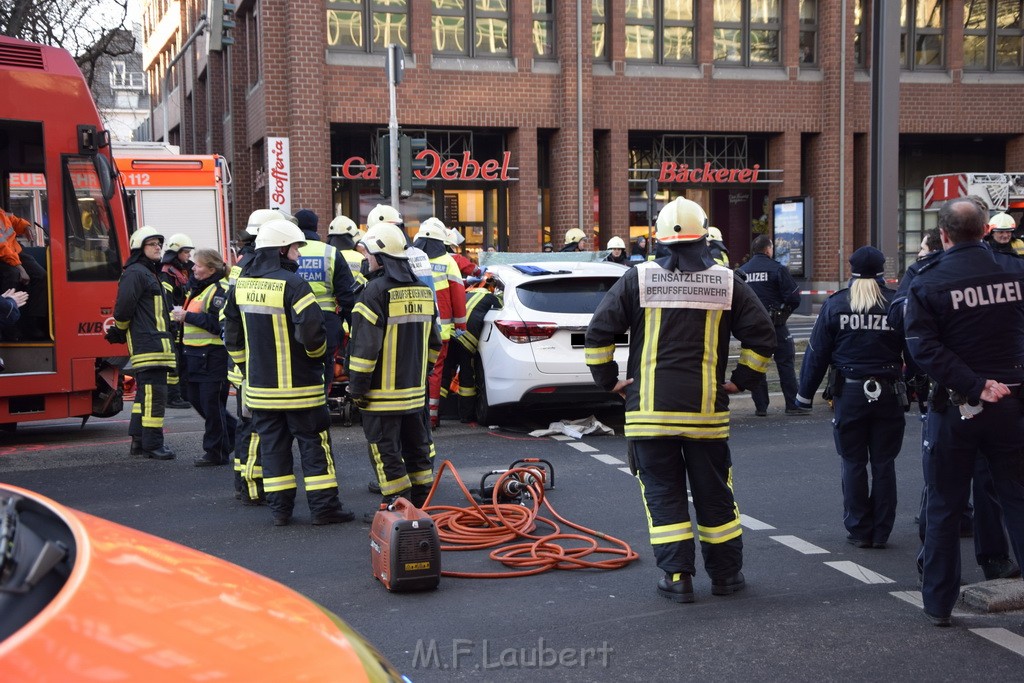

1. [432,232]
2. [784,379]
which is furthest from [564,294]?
[784,379]

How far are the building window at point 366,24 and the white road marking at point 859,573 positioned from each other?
19034mm

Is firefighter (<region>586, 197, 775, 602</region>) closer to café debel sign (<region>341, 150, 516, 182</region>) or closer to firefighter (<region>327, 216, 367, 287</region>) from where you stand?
firefighter (<region>327, 216, 367, 287</region>)

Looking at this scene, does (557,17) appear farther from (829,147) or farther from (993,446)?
(993,446)

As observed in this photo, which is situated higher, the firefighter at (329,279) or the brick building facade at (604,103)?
the brick building facade at (604,103)

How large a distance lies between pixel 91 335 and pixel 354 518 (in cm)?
443

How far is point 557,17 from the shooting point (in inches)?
958

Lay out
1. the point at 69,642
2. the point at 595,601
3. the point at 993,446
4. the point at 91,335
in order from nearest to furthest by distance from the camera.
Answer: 1. the point at 69,642
2. the point at 993,446
3. the point at 595,601
4. the point at 91,335

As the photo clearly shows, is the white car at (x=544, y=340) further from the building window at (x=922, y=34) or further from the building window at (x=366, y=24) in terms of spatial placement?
the building window at (x=922, y=34)

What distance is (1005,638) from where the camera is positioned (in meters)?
4.89

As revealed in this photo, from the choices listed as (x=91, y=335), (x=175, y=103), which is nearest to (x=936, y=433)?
(x=91, y=335)

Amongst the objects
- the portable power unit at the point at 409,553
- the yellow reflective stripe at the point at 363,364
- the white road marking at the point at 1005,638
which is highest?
the yellow reflective stripe at the point at 363,364

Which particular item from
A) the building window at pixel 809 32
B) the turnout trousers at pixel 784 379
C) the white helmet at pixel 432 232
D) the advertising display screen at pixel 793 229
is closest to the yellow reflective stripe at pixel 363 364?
the white helmet at pixel 432 232

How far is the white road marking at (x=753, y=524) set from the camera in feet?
22.9

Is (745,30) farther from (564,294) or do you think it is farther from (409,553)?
(409,553)
